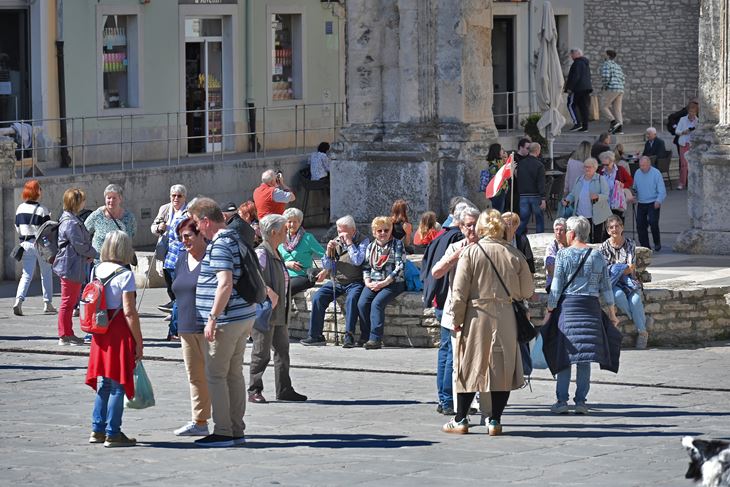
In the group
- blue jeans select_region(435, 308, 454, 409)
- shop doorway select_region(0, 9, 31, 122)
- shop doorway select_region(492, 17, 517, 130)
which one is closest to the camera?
blue jeans select_region(435, 308, 454, 409)

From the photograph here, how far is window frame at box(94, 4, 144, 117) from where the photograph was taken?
32.6m

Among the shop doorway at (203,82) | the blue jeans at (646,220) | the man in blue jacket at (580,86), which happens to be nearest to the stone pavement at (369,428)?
the blue jeans at (646,220)

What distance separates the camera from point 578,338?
47.1 feet

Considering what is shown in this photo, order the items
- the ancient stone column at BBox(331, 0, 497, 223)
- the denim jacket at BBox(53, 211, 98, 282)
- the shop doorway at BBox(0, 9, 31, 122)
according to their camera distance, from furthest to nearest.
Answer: the shop doorway at BBox(0, 9, 31, 122), the ancient stone column at BBox(331, 0, 497, 223), the denim jacket at BBox(53, 211, 98, 282)

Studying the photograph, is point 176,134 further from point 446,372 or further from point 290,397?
point 446,372

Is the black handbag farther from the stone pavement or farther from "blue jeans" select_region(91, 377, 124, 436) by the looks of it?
"blue jeans" select_region(91, 377, 124, 436)

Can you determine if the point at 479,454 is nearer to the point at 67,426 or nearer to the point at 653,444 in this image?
the point at 653,444

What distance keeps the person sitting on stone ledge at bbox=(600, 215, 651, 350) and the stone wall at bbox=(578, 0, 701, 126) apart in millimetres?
25861

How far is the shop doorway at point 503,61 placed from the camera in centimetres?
4119

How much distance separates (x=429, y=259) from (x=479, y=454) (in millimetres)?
2760

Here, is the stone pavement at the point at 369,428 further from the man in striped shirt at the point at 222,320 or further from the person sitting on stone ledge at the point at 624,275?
the person sitting on stone ledge at the point at 624,275

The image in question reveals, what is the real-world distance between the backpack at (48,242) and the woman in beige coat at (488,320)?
7.32 meters

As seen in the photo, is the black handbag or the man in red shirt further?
the man in red shirt

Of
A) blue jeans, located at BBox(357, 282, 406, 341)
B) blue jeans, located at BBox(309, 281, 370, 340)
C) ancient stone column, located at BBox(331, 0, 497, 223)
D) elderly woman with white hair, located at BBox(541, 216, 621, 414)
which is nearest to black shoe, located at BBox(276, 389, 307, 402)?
elderly woman with white hair, located at BBox(541, 216, 621, 414)
